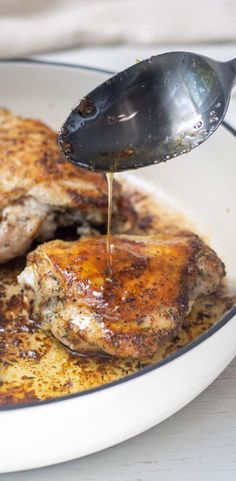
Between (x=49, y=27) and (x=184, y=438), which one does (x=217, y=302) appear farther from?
(x=49, y=27)

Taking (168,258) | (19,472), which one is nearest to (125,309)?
(168,258)

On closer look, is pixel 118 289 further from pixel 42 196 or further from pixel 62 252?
pixel 42 196

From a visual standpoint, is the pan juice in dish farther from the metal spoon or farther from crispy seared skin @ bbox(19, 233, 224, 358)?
the metal spoon

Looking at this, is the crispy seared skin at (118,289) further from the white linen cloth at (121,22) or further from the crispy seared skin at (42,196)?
the white linen cloth at (121,22)

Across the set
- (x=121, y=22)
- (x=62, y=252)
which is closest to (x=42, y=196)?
(x=62, y=252)

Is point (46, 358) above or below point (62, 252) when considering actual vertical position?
below

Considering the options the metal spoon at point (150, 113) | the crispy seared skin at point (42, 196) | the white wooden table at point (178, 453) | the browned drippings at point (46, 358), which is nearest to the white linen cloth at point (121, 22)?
the crispy seared skin at point (42, 196)
